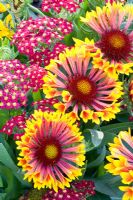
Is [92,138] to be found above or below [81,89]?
below

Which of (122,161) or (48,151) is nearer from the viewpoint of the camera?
(122,161)

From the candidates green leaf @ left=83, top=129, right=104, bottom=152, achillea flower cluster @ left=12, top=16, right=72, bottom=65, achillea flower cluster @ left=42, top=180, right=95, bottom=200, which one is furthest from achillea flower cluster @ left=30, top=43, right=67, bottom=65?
achillea flower cluster @ left=42, top=180, right=95, bottom=200

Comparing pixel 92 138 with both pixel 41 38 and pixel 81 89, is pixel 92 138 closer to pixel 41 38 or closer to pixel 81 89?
pixel 81 89

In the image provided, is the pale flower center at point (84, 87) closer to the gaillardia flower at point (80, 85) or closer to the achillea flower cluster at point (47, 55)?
the gaillardia flower at point (80, 85)

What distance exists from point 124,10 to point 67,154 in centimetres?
48

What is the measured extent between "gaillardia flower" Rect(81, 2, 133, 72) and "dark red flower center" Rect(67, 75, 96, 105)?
12cm

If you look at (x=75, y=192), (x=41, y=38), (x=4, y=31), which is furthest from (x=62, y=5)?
(x=75, y=192)

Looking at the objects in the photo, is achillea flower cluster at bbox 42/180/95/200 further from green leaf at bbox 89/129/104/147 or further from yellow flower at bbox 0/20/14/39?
yellow flower at bbox 0/20/14/39

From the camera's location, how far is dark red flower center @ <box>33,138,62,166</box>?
3.67ft

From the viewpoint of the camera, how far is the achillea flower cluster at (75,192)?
1186 millimetres

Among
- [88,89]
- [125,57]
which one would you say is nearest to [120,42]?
[125,57]

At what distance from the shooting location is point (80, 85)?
4.01 feet

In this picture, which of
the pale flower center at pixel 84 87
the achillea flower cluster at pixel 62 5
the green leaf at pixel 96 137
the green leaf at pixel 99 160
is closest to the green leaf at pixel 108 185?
the green leaf at pixel 99 160

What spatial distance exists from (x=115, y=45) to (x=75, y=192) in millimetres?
422
